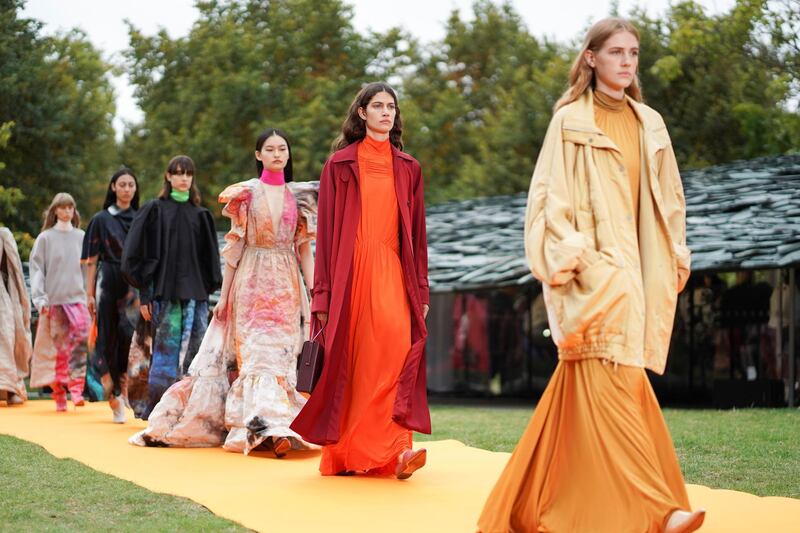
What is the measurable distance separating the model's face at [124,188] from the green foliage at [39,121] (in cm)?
1879

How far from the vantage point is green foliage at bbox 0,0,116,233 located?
31391mm

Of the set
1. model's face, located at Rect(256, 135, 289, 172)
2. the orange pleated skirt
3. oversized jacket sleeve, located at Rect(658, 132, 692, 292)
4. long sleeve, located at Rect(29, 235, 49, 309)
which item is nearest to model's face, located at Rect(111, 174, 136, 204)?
long sleeve, located at Rect(29, 235, 49, 309)

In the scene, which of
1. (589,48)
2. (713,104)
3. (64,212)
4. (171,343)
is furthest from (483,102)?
(589,48)

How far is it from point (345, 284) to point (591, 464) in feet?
8.90

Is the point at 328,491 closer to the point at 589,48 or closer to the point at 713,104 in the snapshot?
the point at 589,48

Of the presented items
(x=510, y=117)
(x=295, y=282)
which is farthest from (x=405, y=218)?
→ (x=510, y=117)

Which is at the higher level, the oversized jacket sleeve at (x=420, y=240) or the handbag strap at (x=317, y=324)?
the oversized jacket sleeve at (x=420, y=240)

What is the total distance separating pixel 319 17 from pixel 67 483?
1362 inches

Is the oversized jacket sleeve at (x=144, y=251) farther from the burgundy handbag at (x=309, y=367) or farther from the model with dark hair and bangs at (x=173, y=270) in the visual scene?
the burgundy handbag at (x=309, y=367)

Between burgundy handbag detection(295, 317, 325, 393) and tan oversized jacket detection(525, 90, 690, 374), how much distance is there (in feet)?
7.51

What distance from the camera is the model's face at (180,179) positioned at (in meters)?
10.8

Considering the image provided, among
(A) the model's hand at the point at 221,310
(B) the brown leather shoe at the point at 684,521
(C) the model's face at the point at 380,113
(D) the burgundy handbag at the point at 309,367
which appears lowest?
(B) the brown leather shoe at the point at 684,521

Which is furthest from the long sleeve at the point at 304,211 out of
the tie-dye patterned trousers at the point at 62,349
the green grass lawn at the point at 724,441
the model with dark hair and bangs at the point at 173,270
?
the tie-dye patterned trousers at the point at 62,349

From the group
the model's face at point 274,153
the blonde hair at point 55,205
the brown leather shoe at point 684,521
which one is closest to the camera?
the brown leather shoe at point 684,521
